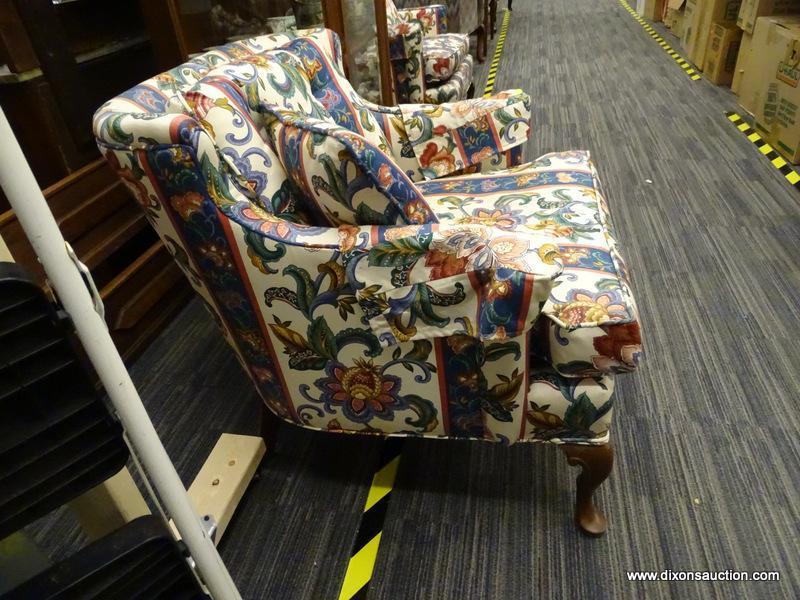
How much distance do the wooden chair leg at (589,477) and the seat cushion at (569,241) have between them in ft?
0.55

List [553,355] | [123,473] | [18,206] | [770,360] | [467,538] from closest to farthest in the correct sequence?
[18,206], [123,473], [553,355], [467,538], [770,360]

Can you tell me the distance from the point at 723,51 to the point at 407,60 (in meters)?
2.13

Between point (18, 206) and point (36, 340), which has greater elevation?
point (18, 206)

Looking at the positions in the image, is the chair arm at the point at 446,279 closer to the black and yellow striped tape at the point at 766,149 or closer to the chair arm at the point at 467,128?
the chair arm at the point at 467,128

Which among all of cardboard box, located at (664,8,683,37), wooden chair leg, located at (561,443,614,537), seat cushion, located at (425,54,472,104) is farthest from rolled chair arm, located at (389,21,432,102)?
cardboard box, located at (664,8,683,37)

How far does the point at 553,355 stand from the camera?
3.21ft

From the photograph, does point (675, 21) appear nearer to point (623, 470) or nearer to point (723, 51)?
point (723, 51)

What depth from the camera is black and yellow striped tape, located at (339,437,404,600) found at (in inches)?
42.1

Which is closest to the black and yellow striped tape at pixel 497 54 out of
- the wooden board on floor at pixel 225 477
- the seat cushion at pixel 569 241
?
the seat cushion at pixel 569 241

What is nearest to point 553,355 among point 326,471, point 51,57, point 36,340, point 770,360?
point 326,471

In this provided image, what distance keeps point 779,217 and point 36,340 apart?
95.3 inches

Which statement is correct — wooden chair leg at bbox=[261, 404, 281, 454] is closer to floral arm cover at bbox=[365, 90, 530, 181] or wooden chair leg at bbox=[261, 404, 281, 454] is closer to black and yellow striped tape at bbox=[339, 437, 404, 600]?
black and yellow striped tape at bbox=[339, 437, 404, 600]

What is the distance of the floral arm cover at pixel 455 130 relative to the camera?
1.49 meters

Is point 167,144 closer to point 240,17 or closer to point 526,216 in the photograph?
point 526,216
